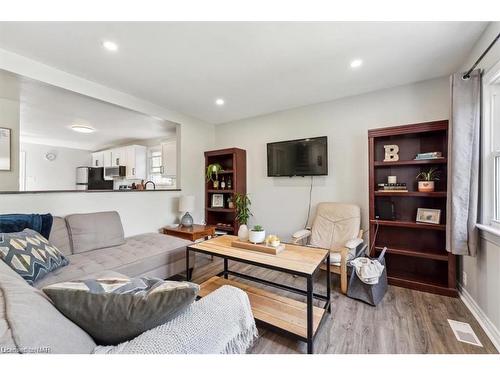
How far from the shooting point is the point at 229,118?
12.5ft

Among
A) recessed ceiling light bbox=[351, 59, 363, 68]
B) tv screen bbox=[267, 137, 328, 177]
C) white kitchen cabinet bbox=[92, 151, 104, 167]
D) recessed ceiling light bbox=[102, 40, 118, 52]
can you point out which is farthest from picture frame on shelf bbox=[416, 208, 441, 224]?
white kitchen cabinet bbox=[92, 151, 104, 167]

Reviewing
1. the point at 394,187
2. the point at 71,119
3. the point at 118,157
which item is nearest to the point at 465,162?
the point at 394,187

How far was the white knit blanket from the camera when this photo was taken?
0.70 meters

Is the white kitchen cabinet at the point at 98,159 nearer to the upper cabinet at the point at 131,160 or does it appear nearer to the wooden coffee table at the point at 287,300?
the upper cabinet at the point at 131,160

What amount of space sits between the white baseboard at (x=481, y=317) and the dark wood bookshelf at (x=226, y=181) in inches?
110

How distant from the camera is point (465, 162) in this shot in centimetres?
184

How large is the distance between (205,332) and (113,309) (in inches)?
13.7

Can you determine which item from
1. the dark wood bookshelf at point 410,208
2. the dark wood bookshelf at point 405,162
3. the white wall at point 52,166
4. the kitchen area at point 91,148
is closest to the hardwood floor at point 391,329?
the dark wood bookshelf at point 410,208

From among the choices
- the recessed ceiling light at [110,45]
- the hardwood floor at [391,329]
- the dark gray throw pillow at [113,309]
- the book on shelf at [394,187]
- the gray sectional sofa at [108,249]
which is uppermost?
the recessed ceiling light at [110,45]

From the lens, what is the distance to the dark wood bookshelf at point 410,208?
226 centimetres

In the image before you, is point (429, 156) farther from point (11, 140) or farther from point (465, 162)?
point (11, 140)
